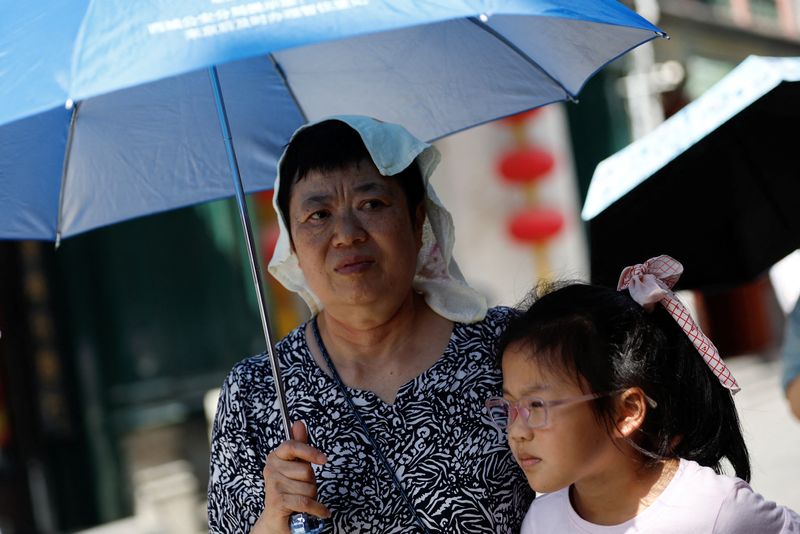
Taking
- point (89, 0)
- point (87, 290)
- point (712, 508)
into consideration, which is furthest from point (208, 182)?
point (87, 290)

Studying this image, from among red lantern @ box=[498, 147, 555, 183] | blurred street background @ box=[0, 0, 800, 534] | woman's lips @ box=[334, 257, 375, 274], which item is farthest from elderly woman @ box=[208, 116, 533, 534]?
red lantern @ box=[498, 147, 555, 183]

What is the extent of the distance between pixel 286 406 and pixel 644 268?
912mm

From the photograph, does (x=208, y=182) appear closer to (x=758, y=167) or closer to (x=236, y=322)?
(x=758, y=167)

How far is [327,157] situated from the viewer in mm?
2740

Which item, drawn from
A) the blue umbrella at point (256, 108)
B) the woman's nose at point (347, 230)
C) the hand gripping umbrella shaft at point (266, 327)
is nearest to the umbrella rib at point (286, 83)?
the blue umbrella at point (256, 108)

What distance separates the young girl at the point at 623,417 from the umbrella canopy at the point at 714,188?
2.58ft

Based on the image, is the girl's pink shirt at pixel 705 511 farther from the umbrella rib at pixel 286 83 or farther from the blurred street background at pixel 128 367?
the blurred street background at pixel 128 367

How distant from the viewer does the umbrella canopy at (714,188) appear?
3.26 metres

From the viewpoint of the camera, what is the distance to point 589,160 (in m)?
13.0

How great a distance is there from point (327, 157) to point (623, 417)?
947 mm

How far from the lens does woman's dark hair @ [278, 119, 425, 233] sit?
274 centimetres

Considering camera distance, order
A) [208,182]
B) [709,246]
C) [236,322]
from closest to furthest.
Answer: [208,182] → [709,246] → [236,322]

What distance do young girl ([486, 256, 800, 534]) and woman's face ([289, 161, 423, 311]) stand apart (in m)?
0.36

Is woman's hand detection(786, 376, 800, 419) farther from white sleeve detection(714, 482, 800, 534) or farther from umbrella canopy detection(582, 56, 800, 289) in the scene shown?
white sleeve detection(714, 482, 800, 534)
